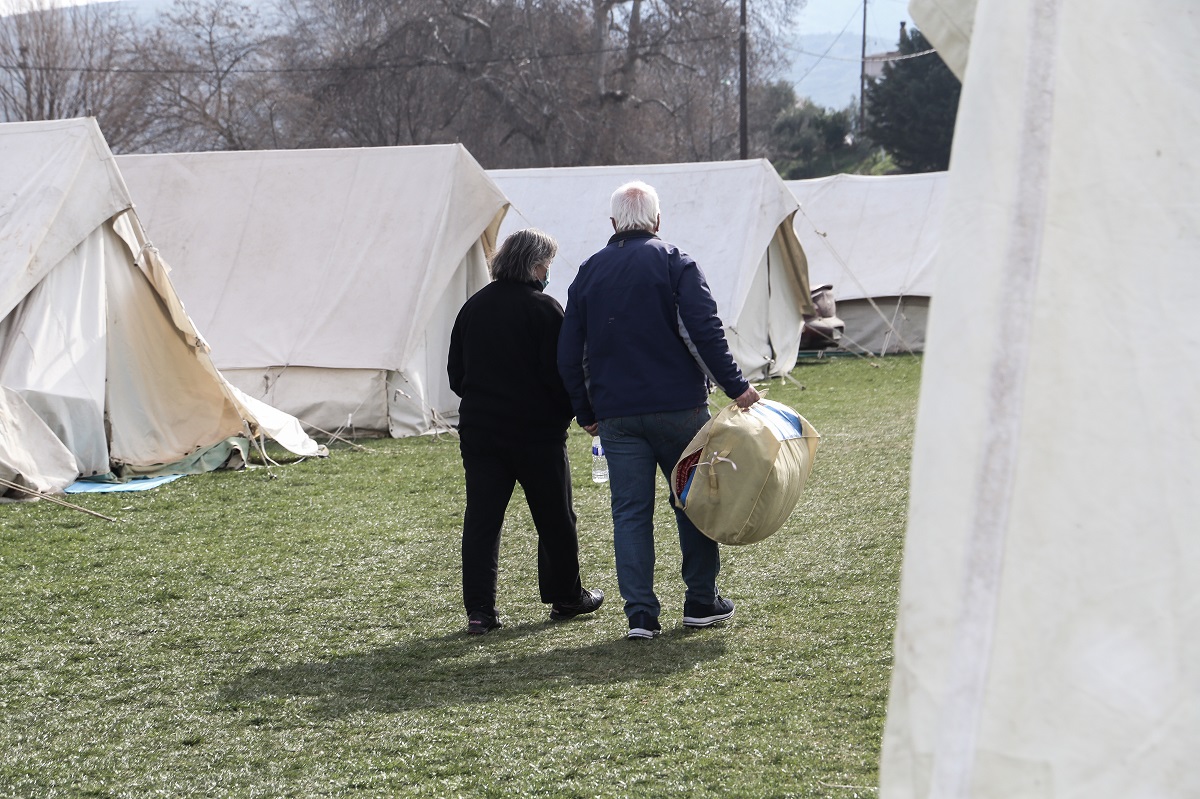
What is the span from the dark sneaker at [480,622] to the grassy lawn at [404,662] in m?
0.06

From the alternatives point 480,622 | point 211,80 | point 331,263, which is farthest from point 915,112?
point 480,622

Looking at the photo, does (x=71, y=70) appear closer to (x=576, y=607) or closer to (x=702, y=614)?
(x=576, y=607)

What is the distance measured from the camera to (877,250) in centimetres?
1878

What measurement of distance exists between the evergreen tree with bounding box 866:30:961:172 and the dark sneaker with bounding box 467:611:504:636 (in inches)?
1504

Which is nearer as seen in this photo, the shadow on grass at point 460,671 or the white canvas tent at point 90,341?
the shadow on grass at point 460,671

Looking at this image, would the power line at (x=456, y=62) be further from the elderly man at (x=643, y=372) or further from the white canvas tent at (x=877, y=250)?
the elderly man at (x=643, y=372)

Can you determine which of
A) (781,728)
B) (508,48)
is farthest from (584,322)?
(508,48)

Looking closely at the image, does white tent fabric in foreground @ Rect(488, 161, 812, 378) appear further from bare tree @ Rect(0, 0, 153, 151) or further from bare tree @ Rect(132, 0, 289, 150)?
bare tree @ Rect(132, 0, 289, 150)

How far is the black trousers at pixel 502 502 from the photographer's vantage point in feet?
16.9

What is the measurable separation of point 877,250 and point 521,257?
14.3 m

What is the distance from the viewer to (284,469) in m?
9.48

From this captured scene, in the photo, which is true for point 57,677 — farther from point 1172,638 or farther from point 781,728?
point 1172,638

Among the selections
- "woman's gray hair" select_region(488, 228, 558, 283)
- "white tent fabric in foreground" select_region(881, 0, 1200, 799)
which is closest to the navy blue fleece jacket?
"woman's gray hair" select_region(488, 228, 558, 283)

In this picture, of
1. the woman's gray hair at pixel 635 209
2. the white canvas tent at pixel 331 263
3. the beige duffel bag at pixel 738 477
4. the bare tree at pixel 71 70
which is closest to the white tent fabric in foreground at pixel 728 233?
the white canvas tent at pixel 331 263
